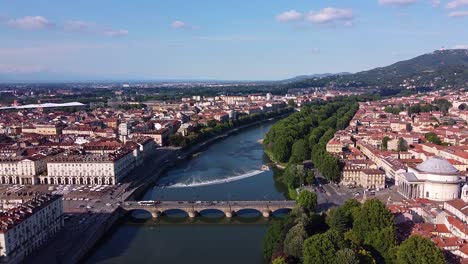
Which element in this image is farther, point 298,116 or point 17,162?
point 298,116

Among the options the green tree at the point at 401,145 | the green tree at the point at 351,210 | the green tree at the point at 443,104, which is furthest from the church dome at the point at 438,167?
the green tree at the point at 443,104

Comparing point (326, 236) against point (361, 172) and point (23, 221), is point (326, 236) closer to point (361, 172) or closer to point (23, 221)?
point (23, 221)

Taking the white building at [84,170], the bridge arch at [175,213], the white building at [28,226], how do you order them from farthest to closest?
1. the white building at [84,170]
2. the bridge arch at [175,213]
3. the white building at [28,226]

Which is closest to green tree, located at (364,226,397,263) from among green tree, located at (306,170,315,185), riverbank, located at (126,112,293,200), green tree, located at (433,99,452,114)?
green tree, located at (306,170,315,185)

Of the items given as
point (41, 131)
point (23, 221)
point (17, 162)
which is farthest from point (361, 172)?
point (41, 131)

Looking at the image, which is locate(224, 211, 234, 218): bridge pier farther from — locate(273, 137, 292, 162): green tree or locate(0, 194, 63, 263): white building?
locate(273, 137, 292, 162): green tree

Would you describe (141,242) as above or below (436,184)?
below

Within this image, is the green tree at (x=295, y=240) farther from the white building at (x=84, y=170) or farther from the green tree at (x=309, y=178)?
the white building at (x=84, y=170)
